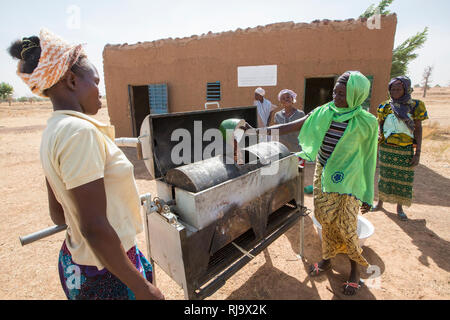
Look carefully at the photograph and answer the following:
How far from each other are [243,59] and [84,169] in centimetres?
659

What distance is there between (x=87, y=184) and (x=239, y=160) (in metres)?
1.30

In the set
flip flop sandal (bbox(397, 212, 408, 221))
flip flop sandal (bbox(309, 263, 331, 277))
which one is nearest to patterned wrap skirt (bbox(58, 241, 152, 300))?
flip flop sandal (bbox(309, 263, 331, 277))

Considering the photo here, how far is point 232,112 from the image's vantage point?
2.84 m

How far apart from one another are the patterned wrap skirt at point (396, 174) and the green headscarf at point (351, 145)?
71.8 inches

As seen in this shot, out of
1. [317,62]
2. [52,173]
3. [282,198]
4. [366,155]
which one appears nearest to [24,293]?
[52,173]

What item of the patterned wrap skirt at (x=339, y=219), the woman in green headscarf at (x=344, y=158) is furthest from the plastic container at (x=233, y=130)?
the patterned wrap skirt at (x=339, y=219)

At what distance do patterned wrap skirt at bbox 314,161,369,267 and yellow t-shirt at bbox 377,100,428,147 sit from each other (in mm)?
1886

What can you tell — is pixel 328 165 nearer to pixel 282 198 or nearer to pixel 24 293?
pixel 282 198

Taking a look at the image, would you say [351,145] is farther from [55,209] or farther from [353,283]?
[55,209]

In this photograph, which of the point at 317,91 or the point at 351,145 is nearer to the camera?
the point at 351,145

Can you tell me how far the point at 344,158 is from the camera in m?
2.14

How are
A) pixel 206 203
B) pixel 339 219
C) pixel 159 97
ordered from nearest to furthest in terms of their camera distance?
pixel 206 203, pixel 339 219, pixel 159 97

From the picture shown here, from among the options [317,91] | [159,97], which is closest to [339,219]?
[159,97]

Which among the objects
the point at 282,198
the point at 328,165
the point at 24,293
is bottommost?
the point at 24,293
